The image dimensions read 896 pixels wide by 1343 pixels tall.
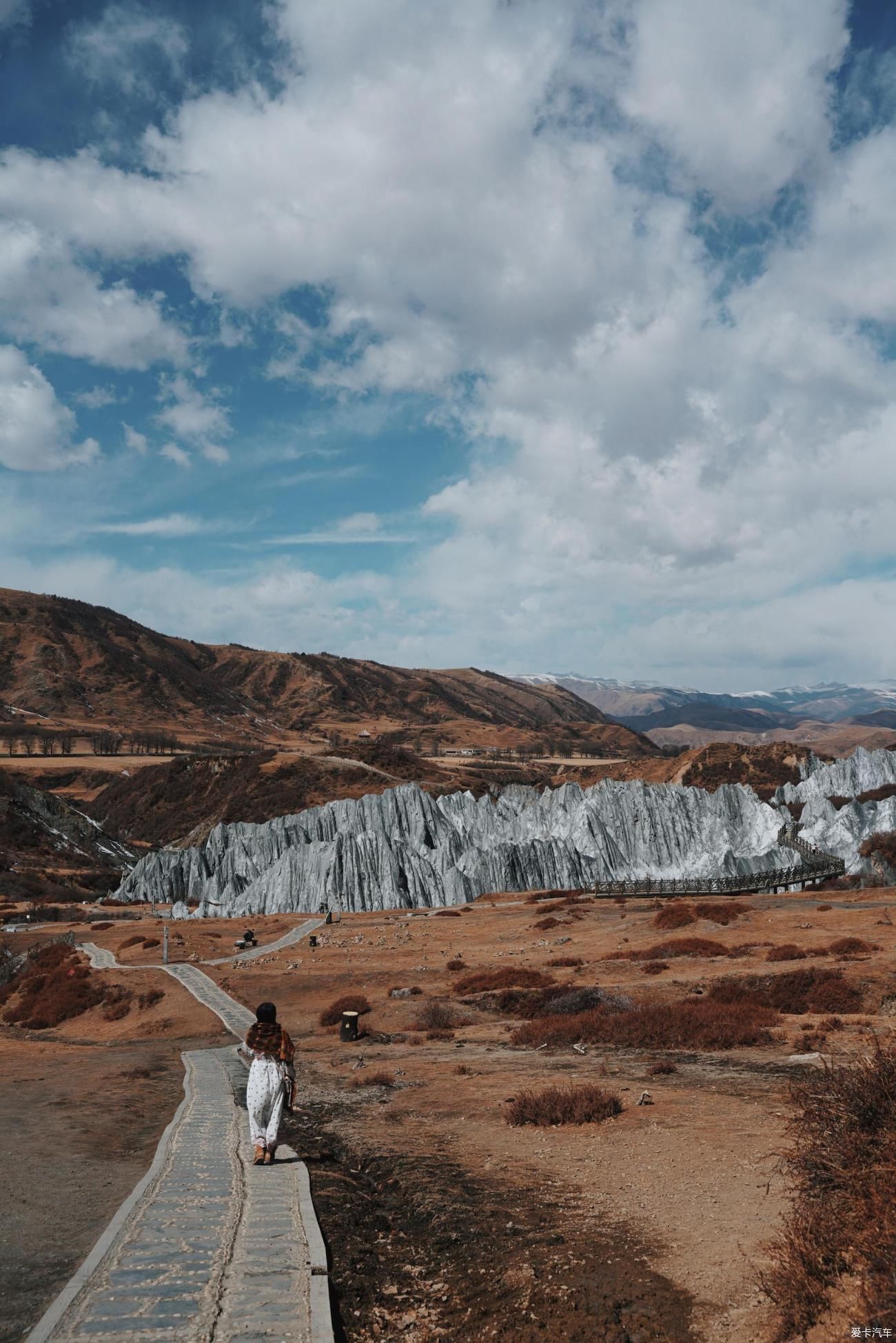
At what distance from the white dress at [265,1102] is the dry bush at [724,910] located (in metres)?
34.9

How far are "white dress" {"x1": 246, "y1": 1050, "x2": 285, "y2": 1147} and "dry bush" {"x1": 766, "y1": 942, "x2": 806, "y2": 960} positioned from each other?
23.7m

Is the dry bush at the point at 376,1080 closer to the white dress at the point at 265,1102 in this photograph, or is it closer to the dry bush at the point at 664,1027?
the dry bush at the point at 664,1027

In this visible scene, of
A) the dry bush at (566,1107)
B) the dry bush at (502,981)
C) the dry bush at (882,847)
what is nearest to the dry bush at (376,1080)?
the dry bush at (566,1107)

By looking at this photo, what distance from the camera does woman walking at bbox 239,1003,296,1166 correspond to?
11.0 m

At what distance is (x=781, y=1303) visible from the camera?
6.30 metres

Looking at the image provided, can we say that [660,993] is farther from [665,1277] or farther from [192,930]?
[192,930]

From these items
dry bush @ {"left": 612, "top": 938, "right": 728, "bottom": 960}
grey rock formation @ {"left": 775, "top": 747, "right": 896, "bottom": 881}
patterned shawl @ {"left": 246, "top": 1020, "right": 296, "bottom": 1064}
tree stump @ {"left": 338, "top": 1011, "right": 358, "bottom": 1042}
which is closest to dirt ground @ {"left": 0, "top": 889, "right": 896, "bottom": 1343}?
tree stump @ {"left": 338, "top": 1011, "right": 358, "bottom": 1042}

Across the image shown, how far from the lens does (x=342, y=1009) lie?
2812 centimetres

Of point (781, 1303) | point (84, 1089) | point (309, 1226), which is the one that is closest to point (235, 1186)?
point (309, 1226)

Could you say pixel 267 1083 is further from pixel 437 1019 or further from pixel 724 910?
pixel 724 910

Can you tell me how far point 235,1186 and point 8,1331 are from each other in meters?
3.61

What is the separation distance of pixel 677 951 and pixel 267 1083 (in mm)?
26905

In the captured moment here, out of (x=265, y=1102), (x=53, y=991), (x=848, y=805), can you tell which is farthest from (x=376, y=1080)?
(x=848, y=805)

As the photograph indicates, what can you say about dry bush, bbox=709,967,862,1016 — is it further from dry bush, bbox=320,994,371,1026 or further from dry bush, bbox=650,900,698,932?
dry bush, bbox=650,900,698,932
